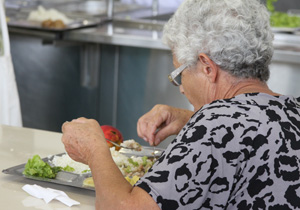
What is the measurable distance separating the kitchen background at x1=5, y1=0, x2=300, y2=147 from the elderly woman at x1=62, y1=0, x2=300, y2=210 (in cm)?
261

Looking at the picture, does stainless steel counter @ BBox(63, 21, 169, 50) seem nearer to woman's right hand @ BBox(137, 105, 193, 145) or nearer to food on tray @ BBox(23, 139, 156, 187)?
woman's right hand @ BBox(137, 105, 193, 145)

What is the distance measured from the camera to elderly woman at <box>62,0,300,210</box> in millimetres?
1340

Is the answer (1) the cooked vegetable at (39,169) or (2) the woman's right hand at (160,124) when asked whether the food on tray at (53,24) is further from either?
(1) the cooked vegetable at (39,169)

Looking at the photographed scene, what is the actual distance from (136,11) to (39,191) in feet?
11.4

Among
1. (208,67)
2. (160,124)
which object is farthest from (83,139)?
(160,124)

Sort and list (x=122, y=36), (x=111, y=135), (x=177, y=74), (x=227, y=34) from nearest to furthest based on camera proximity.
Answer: (x=227, y=34) < (x=177, y=74) < (x=111, y=135) < (x=122, y=36)

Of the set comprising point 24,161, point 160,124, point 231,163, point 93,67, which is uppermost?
point 231,163

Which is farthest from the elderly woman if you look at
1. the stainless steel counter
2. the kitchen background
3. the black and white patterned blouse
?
the kitchen background

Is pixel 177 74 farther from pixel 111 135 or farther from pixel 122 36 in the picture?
pixel 122 36

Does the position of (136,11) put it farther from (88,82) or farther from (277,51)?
(277,51)

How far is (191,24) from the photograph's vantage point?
155 cm

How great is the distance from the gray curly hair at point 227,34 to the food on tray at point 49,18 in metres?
3.07

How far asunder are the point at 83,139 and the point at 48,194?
0.21 metres

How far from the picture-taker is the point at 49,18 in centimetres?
462
